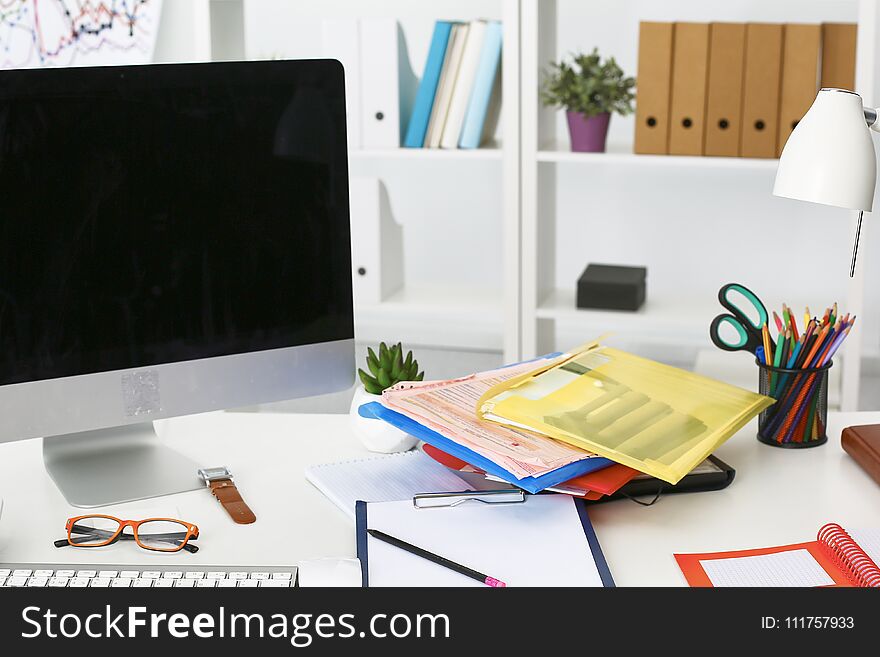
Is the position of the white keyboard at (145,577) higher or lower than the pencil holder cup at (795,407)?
lower

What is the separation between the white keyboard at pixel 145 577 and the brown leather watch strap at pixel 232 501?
13cm

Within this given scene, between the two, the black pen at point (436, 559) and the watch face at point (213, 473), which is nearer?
the black pen at point (436, 559)

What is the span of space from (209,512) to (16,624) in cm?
39

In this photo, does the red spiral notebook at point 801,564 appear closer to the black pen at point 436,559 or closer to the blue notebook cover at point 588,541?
the blue notebook cover at point 588,541

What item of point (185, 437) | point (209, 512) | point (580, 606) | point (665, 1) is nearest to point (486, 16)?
point (665, 1)

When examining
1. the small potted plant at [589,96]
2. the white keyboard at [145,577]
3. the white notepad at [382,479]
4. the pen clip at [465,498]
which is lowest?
the white keyboard at [145,577]

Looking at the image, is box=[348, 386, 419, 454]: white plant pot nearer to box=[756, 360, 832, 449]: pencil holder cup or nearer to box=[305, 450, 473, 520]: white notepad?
box=[305, 450, 473, 520]: white notepad

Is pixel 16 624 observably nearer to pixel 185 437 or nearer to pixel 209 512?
Result: pixel 209 512

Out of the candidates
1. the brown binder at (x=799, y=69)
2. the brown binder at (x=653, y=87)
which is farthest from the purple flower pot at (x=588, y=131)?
the brown binder at (x=799, y=69)

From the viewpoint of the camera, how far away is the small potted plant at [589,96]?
104 inches

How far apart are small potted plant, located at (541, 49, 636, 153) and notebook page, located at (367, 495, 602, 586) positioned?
5.46ft

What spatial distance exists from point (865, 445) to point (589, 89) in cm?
156

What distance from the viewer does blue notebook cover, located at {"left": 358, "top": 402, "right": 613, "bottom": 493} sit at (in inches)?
43.3

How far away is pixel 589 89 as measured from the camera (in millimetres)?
2631
